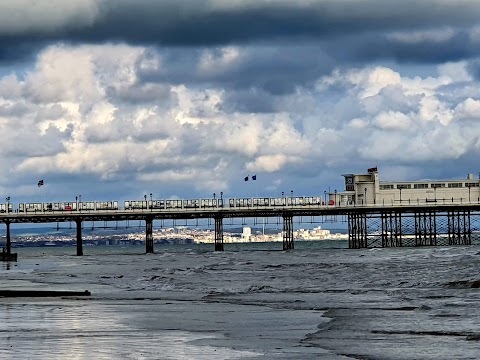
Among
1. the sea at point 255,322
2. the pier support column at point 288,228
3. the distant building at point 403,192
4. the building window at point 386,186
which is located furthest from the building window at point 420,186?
the sea at point 255,322

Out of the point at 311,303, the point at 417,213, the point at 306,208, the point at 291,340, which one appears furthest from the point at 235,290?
the point at 417,213

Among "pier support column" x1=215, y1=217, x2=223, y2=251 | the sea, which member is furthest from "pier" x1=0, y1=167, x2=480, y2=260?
the sea

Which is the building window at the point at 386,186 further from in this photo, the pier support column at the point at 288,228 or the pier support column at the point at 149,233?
the pier support column at the point at 149,233

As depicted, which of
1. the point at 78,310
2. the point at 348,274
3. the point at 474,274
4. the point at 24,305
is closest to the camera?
the point at 78,310

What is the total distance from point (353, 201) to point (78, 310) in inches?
4124

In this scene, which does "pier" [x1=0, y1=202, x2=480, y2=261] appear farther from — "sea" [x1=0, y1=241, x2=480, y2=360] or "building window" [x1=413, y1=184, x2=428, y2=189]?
"sea" [x1=0, y1=241, x2=480, y2=360]

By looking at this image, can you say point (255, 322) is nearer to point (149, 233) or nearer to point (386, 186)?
point (149, 233)

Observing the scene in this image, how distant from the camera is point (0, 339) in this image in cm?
2033

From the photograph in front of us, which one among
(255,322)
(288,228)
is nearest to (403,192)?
(288,228)

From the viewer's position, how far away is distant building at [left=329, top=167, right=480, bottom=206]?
12950cm

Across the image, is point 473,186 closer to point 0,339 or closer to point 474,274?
point 474,274

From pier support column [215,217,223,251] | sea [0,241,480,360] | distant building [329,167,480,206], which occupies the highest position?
distant building [329,167,480,206]

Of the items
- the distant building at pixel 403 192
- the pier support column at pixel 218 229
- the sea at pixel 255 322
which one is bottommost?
the sea at pixel 255 322

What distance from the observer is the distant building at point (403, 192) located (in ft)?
425
